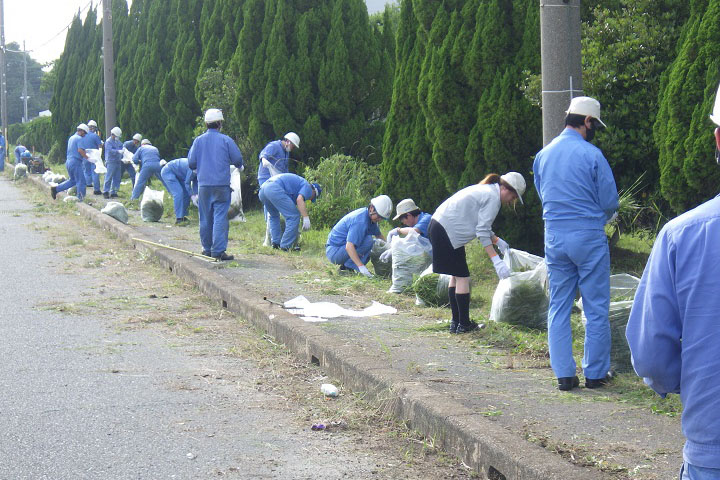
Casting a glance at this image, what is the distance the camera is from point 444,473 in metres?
4.75

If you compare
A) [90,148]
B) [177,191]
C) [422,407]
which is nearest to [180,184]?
[177,191]

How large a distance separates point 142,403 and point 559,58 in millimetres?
3700

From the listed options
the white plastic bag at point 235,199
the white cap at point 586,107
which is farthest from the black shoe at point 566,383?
the white plastic bag at point 235,199

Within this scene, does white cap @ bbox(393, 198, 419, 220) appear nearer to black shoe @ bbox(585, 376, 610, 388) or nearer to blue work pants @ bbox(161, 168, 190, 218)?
black shoe @ bbox(585, 376, 610, 388)

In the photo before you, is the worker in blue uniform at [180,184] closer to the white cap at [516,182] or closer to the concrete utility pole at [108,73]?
the concrete utility pole at [108,73]

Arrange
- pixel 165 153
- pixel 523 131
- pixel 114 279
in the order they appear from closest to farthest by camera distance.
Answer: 1. pixel 523 131
2. pixel 114 279
3. pixel 165 153

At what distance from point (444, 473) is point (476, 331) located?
117 inches

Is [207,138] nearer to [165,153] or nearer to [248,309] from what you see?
[248,309]

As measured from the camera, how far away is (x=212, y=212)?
13.0 m

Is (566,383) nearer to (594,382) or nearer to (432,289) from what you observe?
(594,382)

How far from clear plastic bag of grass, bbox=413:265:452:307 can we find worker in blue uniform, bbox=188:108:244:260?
13.5 feet

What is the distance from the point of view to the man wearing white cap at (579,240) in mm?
6031

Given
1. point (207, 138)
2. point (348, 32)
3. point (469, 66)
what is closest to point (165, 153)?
point (348, 32)

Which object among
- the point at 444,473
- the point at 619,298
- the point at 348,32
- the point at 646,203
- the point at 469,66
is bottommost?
the point at 444,473
